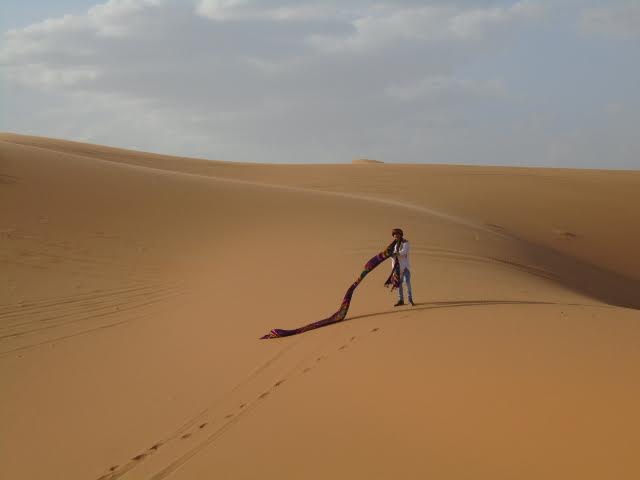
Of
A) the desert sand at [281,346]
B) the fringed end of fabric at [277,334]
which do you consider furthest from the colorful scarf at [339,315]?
the desert sand at [281,346]

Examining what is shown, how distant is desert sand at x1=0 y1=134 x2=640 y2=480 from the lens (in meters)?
3.93

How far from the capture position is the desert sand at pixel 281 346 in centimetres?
393

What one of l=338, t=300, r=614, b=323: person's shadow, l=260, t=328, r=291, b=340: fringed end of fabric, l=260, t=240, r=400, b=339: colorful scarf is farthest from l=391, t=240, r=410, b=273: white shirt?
l=260, t=328, r=291, b=340: fringed end of fabric

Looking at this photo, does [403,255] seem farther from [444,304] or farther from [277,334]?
[277,334]

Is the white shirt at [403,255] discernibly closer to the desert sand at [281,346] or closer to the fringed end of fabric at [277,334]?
the desert sand at [281,346]

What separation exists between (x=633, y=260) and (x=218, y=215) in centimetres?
1346

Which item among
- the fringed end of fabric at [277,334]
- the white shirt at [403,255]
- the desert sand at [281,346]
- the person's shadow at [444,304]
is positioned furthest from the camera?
the white shirt at [403,255]

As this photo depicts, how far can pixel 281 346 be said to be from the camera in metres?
6.81

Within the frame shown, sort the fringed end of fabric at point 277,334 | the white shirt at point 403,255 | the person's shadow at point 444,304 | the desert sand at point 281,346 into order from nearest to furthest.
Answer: the desert sand at point 281,346 < the fringed end of fabric at point 277,334 < the person's shadow at point 444,304 < the white shirt at point 403,255

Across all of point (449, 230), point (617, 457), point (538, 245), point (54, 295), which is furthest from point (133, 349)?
point (538, 245)

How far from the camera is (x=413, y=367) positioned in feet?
17.4

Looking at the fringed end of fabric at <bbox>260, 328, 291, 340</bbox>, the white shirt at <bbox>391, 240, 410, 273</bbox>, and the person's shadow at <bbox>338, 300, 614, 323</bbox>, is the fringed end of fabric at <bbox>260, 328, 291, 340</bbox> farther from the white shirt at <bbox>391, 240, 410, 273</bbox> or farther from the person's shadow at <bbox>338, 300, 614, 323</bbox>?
→ the white shirt at <bbox>391, 240, 410, 273</bbox>

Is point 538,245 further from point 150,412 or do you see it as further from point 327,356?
point 150,412

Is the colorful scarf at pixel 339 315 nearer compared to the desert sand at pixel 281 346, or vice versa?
the desert sand at pixel 281 346
